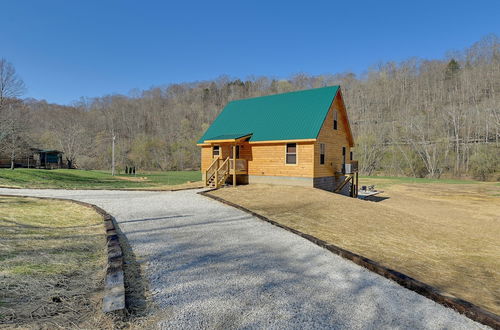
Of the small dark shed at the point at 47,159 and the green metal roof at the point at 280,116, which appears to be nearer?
the green metal roof at the point at 280,116

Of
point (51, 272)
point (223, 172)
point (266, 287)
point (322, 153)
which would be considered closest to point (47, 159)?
point (223, 172)

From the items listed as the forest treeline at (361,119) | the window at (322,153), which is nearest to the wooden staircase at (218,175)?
the window at (322,153)

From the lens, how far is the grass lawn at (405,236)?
466cm

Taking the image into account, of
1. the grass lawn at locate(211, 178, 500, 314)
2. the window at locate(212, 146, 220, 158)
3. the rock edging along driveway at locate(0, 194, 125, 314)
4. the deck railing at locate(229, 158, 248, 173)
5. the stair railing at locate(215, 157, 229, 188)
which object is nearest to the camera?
the rock edging along driveway at locate(0, 194, 125, 314)

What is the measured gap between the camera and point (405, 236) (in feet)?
24.7

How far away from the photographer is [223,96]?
2783 inches

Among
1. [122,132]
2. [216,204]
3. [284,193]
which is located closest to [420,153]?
[284,193]

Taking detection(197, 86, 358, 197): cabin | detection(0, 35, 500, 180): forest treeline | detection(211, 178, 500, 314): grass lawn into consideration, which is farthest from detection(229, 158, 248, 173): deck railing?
detection(0, 35, 500, 180): forest treeline

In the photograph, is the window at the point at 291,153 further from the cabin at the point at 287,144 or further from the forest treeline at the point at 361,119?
the forest treeline at the point at 361,119

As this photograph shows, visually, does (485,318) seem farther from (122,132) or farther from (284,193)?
(122,132)

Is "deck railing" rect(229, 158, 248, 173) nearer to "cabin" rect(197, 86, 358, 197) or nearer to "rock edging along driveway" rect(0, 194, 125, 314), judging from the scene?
"cabin" rect(197, 86, 358, 197)

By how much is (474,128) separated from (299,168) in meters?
42.8

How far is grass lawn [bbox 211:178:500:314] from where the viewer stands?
466cm

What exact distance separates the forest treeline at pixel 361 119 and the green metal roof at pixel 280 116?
863 inches
